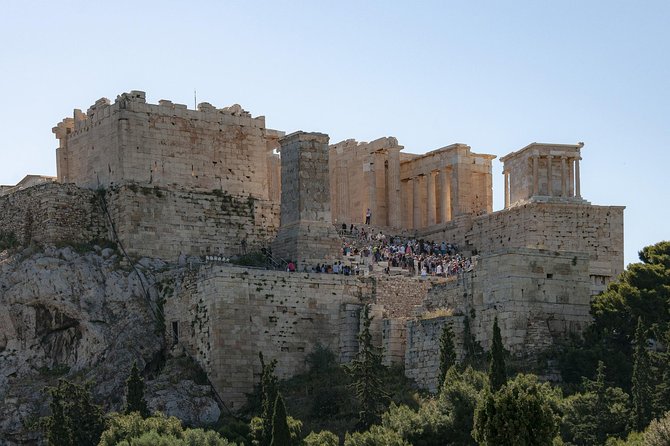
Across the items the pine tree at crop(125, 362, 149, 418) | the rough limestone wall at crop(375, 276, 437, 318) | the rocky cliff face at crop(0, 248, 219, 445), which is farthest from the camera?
the rough limestone wall at crop(375, 276, 437, 318)

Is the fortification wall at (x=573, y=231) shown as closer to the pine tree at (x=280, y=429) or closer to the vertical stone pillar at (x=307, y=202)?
the vertical stone pillar at (x=307, y=202)

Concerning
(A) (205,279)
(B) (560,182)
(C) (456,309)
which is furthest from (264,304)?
(B) (560,182)

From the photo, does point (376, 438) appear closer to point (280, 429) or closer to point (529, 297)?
point (280, 429)

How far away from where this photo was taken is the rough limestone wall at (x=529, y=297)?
65.9 meters

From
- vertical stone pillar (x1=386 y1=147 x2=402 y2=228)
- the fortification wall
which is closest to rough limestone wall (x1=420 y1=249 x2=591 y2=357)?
the fortification wall

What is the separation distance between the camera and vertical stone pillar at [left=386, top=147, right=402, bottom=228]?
84438 millimetres

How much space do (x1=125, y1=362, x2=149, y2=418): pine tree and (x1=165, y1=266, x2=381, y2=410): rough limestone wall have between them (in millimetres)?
3557

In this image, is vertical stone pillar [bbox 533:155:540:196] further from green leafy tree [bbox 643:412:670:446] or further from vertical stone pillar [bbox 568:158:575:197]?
green leafy tree [bbox 643:412:670:446]

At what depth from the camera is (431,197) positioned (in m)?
84.2

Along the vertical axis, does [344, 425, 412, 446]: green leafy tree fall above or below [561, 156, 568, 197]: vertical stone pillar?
below

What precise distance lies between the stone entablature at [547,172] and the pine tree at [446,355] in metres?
14.3

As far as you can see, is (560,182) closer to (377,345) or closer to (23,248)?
(377,345)

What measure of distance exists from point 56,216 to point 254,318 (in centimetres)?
874

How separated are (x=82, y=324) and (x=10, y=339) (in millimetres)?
2787
